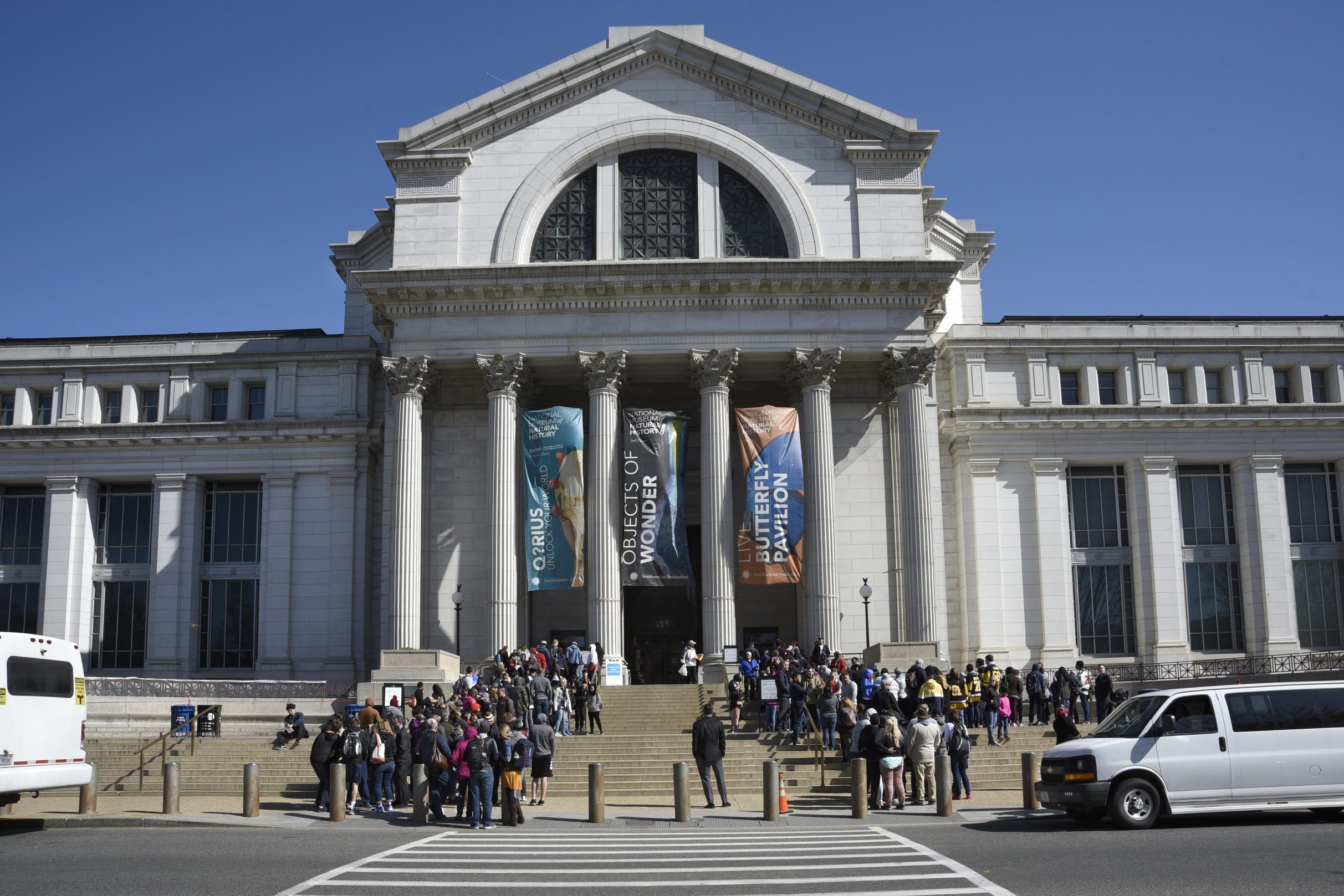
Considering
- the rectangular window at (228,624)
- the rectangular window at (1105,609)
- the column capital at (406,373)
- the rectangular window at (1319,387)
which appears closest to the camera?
the column capital at (406,373)

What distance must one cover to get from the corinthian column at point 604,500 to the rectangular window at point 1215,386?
22206 mm

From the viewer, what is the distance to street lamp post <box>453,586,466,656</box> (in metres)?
40.9

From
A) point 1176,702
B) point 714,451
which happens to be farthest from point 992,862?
point 714,451

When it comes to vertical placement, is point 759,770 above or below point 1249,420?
below

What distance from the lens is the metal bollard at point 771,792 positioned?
2286cm

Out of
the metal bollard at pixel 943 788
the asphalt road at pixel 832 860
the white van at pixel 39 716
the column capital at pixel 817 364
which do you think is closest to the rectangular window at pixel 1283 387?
the column capital at pixel 817 364

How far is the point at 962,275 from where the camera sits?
168 feet

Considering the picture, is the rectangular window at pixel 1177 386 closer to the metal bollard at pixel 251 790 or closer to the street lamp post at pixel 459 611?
the street lamp post at pixel 459 611

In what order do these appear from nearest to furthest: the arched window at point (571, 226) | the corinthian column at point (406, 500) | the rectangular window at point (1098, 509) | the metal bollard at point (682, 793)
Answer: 1. the metal bollard at point (682, 793)
2. the corinthian column at point (406, 500)
3. the arched window at point (571, 226)
4. the rectangular window at point (1098, 509)

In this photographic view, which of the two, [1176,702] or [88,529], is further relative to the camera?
[88,529]

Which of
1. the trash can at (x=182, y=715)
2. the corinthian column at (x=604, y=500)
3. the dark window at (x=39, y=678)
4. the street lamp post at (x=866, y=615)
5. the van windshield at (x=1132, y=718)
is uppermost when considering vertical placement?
the corinthian column at (x=604, y=500)

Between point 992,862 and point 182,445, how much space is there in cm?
3842

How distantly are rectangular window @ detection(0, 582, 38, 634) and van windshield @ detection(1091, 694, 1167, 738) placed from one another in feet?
133

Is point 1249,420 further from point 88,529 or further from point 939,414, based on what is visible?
point 88,529
